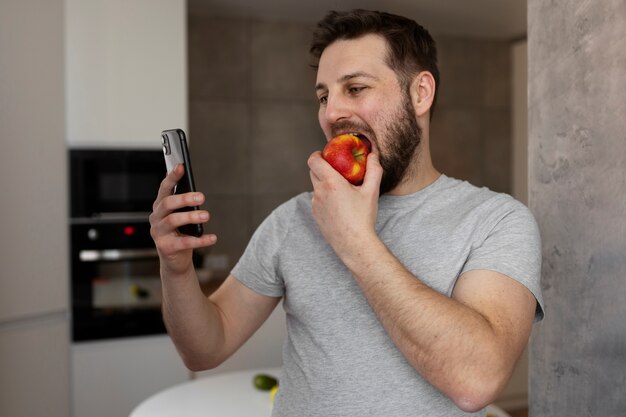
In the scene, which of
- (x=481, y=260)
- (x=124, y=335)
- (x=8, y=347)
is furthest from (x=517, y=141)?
(x=481, y=260)

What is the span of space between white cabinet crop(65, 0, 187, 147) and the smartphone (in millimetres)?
1673

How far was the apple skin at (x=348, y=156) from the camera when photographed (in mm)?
976

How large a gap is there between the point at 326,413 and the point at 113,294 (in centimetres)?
179

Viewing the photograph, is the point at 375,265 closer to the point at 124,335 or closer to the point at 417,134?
the point at 417,134

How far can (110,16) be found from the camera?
2533 millimetres

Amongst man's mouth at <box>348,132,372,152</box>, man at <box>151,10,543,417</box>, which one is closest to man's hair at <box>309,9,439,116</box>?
man at <box>151,10,543,417</box>

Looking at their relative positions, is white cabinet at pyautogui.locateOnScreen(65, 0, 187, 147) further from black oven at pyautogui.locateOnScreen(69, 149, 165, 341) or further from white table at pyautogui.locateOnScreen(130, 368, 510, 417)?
white table at pyautogui.locateOnScreen(130, 368, 510, 417)

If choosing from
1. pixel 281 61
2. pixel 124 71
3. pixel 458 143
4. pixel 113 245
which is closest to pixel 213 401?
pixel 113 245

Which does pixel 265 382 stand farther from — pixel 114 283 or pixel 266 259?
pixel 114 283

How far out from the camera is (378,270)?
0.85m

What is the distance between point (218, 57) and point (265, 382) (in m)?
2.29

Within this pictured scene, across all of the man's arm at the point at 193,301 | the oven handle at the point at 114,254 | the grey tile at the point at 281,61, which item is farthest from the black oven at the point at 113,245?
the man's arm at the point at 193,301

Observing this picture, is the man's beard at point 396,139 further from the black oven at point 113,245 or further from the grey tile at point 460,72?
the grey tile at point 460,72

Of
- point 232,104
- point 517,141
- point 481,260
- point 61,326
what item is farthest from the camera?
point 517,141
